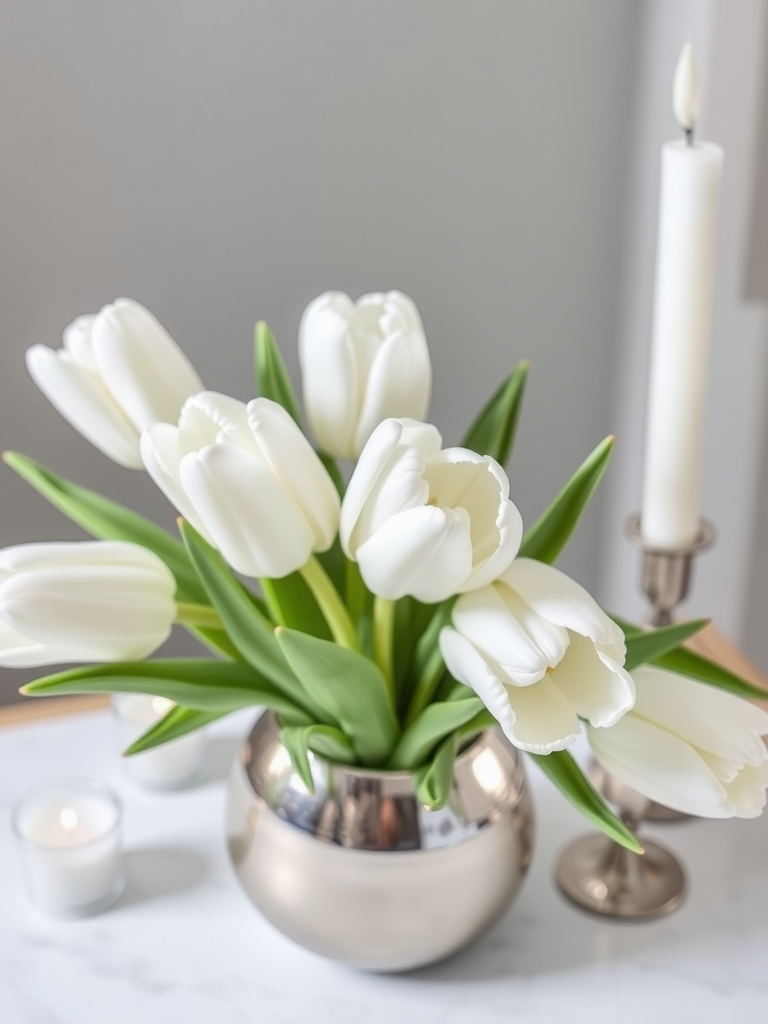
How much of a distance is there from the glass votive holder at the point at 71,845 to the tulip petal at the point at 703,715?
325mm

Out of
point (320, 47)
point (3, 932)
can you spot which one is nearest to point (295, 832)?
point (3, 932)

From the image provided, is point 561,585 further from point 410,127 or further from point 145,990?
point 410,127

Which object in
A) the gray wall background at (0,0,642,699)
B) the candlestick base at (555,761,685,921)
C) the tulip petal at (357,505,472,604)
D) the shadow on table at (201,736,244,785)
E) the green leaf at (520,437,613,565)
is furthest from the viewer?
the gray wall background at (0,0,642,699)

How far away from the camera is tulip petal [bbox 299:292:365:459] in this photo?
2.11 feet

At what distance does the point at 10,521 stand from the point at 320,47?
488 millimetres

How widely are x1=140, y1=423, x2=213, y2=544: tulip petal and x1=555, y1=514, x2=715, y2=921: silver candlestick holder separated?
0.32 metres

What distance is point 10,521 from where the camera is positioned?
1146 mm

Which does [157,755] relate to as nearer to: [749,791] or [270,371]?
[270,371]

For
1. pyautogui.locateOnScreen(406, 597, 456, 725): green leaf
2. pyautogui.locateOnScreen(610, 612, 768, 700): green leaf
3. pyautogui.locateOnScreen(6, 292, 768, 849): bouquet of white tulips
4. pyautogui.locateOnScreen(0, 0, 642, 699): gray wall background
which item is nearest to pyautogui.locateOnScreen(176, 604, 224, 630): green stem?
pyautogui.locateOnScreen(6, 292, 768, 849): bouquet of white tulips

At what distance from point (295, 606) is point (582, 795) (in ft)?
0.58

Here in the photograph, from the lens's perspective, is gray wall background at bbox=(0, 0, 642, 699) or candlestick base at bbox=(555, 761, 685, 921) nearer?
candlestick base at bbox=(555, 761, 685, 921)

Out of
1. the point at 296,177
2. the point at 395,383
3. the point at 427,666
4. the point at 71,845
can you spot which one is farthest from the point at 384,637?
the point at 296,177

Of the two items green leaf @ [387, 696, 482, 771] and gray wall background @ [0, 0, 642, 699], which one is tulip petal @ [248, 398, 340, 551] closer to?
green leaf @ [387, 696, 482, 771]

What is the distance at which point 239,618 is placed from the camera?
620mm
